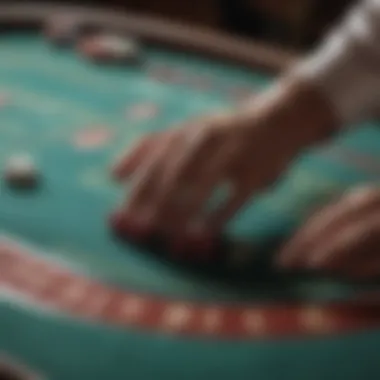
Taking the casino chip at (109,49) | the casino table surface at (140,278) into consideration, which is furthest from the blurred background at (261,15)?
the casino table surface at (140,278)

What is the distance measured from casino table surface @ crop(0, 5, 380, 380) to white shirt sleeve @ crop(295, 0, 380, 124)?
91mm

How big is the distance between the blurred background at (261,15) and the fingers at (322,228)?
1030 millimetres

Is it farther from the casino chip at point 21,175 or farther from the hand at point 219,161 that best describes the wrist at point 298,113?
the casino chip at point 21,175

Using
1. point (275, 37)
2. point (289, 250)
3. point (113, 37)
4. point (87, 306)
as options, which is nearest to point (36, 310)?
point (87, 306)

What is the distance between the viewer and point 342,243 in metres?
0.83

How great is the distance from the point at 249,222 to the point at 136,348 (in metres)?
0.21

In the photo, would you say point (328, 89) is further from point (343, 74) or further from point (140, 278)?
point (140, 278)

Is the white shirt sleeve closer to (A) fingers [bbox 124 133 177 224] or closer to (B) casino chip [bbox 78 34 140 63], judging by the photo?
(A) fingers [bbox 124 133 177 224]

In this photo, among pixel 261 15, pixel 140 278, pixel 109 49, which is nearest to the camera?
pixel 140 278

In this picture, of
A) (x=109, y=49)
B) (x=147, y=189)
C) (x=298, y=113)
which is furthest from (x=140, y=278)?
(x=109, y=49)

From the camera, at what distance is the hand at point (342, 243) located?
2.71 ft

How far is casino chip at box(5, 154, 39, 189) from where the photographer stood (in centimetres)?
93

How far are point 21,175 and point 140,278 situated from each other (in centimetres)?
18

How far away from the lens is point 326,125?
36.1 inches
